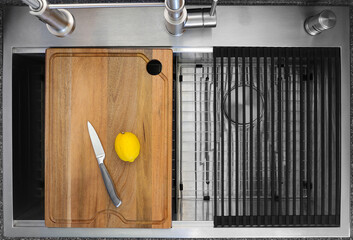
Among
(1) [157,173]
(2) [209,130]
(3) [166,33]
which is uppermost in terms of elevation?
(3) [166,33]

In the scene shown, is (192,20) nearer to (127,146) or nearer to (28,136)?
(127,146)

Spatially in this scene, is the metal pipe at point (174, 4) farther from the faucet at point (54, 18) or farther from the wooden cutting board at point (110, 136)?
the faucet at point (54, 18)

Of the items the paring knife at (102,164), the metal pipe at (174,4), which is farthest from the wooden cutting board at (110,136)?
the metal pipe at (174,4)

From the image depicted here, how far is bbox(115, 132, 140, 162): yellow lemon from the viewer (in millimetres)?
592

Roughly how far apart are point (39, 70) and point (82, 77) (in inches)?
7.0

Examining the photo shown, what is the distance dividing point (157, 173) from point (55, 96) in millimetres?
308

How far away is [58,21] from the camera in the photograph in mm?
596

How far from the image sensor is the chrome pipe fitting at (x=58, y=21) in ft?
1.80

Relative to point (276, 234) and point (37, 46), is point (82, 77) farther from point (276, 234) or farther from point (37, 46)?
point (276, 234)

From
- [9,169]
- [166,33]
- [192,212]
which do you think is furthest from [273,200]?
[9,169]

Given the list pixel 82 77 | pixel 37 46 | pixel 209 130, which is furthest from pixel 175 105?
pixel 37 46

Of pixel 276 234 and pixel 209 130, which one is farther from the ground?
→ pixel 209 130

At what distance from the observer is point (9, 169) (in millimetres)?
654

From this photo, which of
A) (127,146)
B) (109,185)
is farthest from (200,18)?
(109,185)
